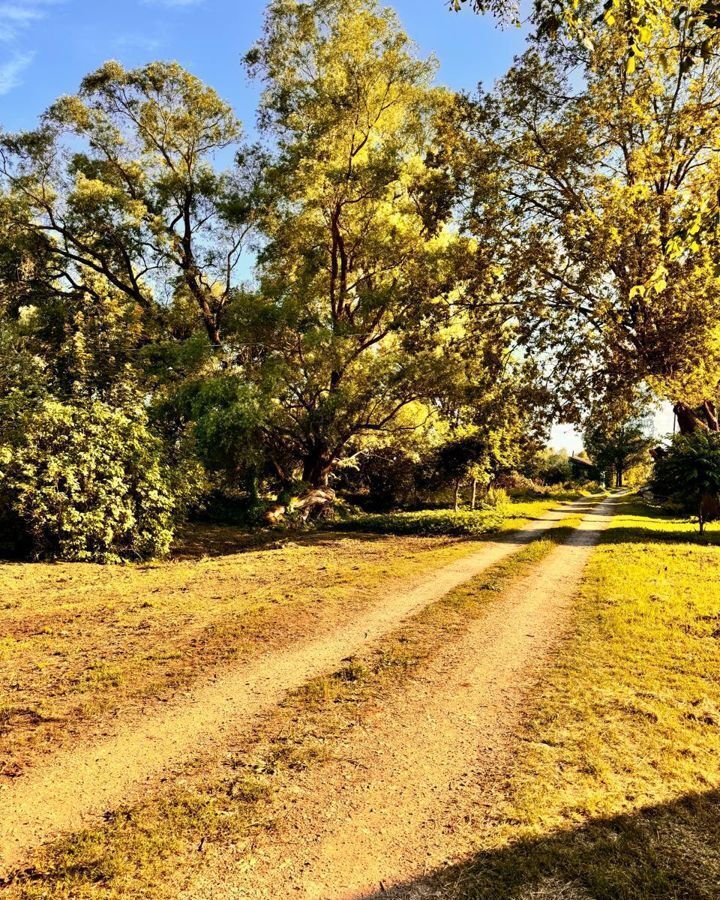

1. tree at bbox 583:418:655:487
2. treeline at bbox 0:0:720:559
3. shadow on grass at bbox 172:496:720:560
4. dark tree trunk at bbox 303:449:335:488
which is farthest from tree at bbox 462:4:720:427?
tree at bbox 583:418:655:487

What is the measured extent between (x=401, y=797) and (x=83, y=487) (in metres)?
11.2

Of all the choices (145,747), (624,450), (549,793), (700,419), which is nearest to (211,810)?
(145,747)

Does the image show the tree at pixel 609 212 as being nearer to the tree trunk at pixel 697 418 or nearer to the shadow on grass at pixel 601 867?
the tree trunk at pixel 697 418

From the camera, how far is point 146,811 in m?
3.68

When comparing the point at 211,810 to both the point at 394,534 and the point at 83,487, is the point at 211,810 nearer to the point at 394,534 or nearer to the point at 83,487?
the point at 83,487

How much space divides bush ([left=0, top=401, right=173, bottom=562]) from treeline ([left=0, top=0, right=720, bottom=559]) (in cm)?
6

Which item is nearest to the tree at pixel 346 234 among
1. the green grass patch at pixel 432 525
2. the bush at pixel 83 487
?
the green grass patch at pixel 432 525

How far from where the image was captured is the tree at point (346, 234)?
777 inches

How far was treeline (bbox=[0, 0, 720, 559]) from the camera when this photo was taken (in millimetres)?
13344

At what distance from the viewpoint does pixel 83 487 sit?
1240 centimetres

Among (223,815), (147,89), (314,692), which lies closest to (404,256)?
(147,89)

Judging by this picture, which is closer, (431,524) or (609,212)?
(609,212)

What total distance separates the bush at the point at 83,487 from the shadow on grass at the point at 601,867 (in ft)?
37.9

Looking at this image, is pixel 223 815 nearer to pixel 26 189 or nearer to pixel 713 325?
pixel 713 325
